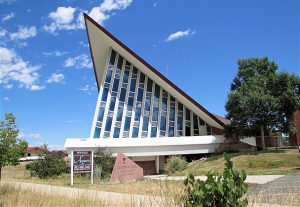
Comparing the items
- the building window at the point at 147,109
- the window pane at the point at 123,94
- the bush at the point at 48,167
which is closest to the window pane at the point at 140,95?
the building window at the point at 147,109

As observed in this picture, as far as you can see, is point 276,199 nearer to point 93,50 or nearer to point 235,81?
point 235,81

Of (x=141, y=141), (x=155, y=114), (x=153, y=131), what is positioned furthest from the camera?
(x=155, y=114)

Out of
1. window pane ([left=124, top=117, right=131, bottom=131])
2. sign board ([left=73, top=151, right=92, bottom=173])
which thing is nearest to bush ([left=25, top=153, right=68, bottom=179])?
sign board ([left=73, top=151, right=92, bottom=173])

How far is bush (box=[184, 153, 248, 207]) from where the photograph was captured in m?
3.96

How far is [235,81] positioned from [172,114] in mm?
8462

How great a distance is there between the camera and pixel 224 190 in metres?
4.00

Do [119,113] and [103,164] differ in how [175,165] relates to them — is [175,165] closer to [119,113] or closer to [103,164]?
[103,164]

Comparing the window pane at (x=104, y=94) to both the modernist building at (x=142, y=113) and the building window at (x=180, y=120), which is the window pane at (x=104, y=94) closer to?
the modernist building at (x=142, y=113)

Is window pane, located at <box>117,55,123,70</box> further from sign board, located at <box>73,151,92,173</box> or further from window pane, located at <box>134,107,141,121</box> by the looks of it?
sign board, located at <box>73,151,92,173</box>

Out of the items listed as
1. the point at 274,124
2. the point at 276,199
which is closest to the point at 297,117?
the point at 274,124

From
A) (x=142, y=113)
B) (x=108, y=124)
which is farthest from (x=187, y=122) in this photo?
(x=108, y=124)

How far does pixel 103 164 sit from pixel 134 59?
47.2ft

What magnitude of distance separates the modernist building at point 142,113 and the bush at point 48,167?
524cm

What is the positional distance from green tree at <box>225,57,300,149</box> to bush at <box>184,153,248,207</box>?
26.1 m
